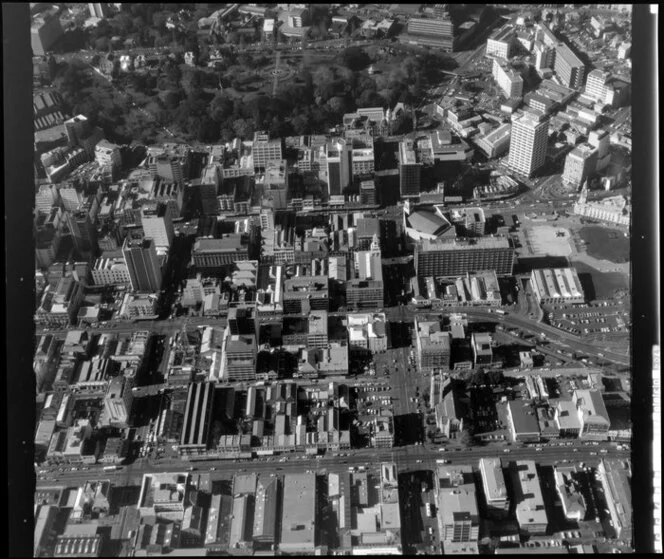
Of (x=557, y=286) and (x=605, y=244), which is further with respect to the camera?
(x=605, y=244)

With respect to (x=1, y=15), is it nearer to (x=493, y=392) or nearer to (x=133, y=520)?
(x=133, y=520)

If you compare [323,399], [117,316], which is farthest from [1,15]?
[117,316]

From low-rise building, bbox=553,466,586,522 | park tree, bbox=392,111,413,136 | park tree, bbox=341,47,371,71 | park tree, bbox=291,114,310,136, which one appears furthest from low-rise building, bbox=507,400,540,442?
park tree, bbox=341,47,371,71

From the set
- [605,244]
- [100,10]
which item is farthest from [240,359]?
[100,10]

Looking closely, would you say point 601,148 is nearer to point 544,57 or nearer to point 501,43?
point 544,57

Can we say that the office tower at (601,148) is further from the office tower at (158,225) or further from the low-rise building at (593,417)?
the office tower at (158,225)
